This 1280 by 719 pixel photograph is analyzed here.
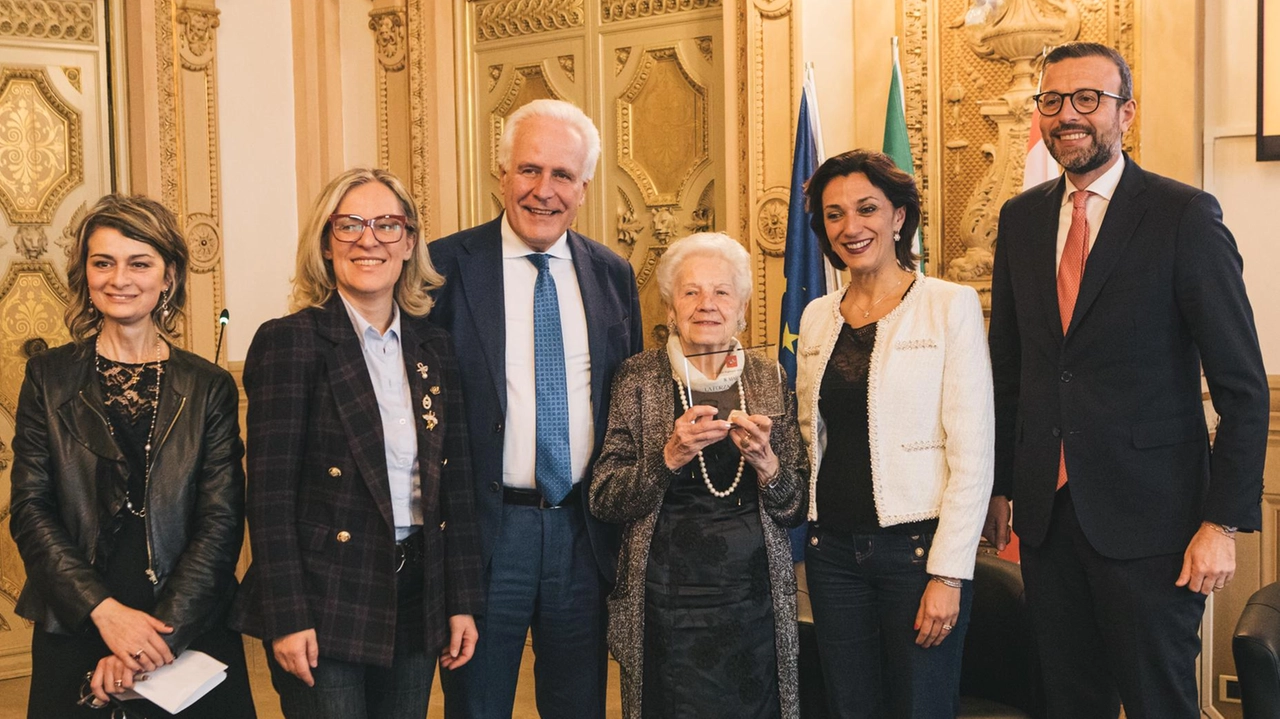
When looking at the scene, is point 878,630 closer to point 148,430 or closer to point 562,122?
point 562,122

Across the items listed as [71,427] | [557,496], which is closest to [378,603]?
[557,496]

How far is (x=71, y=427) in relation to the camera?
224 cm

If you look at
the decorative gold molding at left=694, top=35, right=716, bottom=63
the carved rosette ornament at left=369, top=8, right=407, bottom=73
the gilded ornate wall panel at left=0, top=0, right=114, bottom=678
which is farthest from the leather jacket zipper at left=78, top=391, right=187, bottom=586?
the carved rosette ornament at left=369, top=8, right=407, bottom=73

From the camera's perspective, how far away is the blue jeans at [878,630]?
2.34m

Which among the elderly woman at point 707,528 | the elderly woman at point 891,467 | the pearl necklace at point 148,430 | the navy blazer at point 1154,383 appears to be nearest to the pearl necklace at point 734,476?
the elderly woman at point 707,528

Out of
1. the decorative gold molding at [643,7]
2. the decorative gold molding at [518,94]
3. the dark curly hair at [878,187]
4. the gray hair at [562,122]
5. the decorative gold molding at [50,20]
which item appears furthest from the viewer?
the decorative gold molding at [518,94]

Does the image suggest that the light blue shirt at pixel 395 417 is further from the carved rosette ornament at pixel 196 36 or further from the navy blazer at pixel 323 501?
the carved rosette ornament at pixel 196 36

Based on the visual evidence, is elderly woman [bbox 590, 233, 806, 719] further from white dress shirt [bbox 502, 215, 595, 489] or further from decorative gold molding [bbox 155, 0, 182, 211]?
decorative gold molding [bbox 155, 0, 182, 211]

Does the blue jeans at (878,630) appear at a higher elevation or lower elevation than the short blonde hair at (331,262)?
lower

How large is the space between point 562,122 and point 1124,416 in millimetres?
1348

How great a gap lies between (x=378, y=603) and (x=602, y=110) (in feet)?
11.9

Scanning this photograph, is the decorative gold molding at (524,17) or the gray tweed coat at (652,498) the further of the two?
the decorative gold molding at (524,17)

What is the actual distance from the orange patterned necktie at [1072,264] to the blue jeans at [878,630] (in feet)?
1.21

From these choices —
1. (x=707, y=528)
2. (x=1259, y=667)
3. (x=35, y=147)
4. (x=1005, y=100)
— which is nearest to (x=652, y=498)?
(x=707, y=528)
